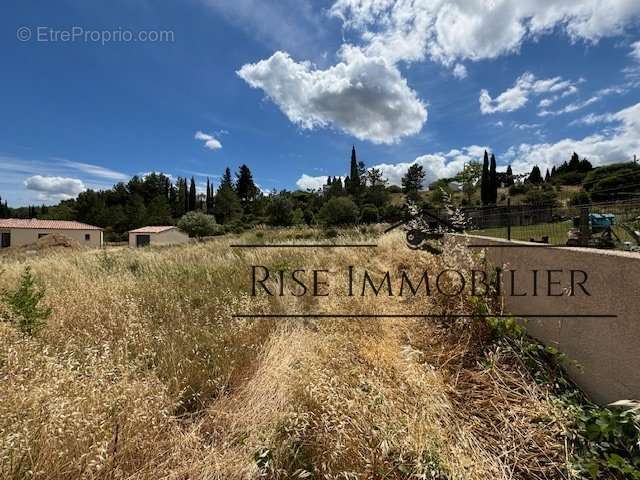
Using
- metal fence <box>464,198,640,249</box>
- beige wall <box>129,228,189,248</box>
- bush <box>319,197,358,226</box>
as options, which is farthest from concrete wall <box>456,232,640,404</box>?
beige wall <box>129,228,189,248</box>

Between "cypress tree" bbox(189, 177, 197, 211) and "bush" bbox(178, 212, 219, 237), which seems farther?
"cypress tree" bbox(189, 177, 197, 211)

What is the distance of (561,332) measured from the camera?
2.64 meters

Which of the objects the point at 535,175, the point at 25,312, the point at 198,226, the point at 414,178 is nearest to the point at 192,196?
the point at 198,226

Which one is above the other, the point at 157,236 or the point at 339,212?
the point at 339,212

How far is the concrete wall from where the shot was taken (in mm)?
1989

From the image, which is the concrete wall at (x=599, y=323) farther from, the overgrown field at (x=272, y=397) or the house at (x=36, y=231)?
the house at (x=36, y=231)

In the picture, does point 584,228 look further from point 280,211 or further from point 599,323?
point 280,211

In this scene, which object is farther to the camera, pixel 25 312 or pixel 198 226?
pixel 198 226

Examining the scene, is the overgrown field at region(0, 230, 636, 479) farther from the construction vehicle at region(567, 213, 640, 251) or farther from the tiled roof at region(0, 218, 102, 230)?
the tiled roof at region(0, 218, 102, 230)

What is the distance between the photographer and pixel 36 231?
31.5 m

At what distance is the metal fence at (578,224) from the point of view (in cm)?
274

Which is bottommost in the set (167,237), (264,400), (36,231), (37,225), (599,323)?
(264,400)

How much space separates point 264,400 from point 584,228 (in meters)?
3.41

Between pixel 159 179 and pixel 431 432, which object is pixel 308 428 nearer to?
pixel 431 432
